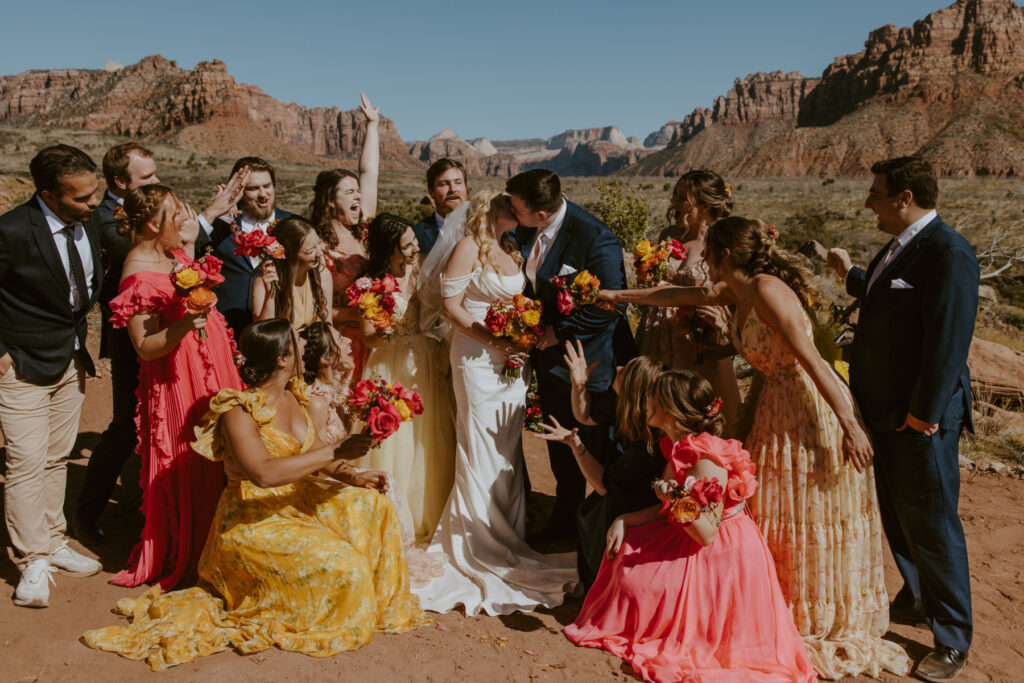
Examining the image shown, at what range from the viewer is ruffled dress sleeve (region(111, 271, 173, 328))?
430cm

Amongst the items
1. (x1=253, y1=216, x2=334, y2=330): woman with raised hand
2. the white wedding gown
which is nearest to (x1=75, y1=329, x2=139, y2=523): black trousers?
(x1=253, y1=216, x2=334, y2=330): woman with raised hand

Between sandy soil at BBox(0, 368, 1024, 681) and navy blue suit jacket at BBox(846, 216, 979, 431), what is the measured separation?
55.9 inches

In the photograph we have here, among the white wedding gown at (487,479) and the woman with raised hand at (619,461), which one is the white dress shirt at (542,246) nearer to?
the white wedding gown at (487,479)

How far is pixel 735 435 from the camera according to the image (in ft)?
14.5

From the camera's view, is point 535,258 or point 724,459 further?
point 535,258

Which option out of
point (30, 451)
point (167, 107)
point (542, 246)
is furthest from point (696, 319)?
point (167, 107)

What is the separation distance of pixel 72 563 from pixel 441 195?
3687mm

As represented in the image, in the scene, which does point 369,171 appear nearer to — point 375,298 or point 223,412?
point 375,298

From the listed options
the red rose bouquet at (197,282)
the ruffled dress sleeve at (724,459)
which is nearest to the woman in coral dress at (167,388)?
the red rose bouquet at (197,282)

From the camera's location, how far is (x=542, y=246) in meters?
5.06

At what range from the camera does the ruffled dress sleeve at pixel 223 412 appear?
3.79 metres

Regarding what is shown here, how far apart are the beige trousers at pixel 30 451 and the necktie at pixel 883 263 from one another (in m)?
5.02

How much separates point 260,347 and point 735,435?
9.34 feet

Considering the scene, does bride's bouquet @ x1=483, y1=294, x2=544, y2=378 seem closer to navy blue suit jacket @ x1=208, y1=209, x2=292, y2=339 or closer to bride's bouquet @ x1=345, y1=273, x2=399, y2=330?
bride's bouquet @ x1=345, y1=273, x2=399, y2=330
